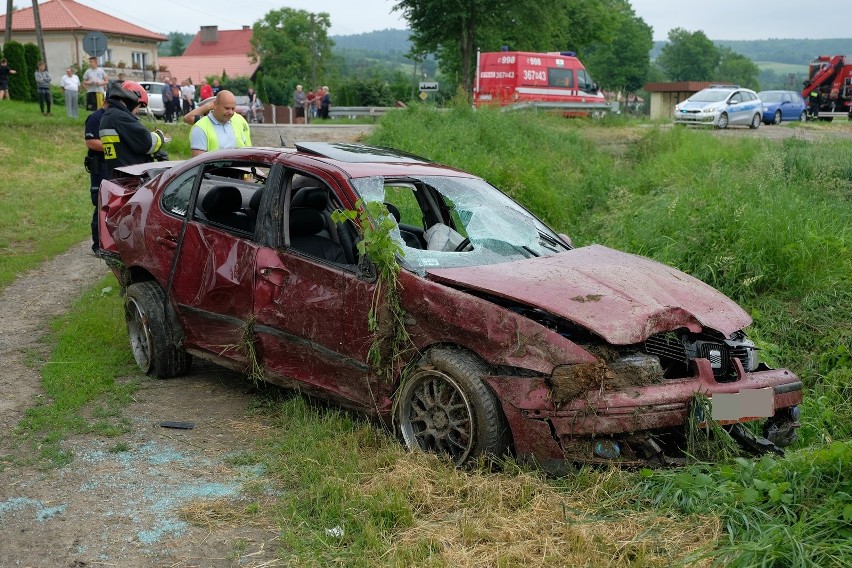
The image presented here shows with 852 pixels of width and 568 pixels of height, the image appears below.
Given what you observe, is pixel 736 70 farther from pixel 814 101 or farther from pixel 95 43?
pixel 95 43

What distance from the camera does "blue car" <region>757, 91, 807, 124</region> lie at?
3052 cm

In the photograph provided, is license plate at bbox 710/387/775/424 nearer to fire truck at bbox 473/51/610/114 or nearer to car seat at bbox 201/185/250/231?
car seat at bbox 201/185/250/231

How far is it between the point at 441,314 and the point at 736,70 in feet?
585

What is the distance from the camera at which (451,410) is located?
4793 mm

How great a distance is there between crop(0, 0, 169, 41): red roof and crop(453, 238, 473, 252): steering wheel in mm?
63475

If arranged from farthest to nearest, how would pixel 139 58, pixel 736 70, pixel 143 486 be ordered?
pixel 736 70 → pixel 139 58 → pixel 143 486

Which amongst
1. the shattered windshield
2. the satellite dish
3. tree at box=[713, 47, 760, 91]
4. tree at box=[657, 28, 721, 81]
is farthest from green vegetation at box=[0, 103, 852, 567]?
tree at box=[713, 47, 760, 91]

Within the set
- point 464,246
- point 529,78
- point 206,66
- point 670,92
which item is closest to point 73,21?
point 206,66

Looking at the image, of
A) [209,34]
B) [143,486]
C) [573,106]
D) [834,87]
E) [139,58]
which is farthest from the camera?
[209,34]

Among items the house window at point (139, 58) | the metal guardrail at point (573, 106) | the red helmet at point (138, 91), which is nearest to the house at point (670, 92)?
the metal guardrail at point (573, 106)

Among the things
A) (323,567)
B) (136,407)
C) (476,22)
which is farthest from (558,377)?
(476,22)

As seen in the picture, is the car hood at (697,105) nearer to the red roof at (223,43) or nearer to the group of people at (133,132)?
the group of people at (133,132)

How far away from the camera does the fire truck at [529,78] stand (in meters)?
29.5

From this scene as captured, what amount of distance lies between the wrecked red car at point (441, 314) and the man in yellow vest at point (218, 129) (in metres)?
2.05
